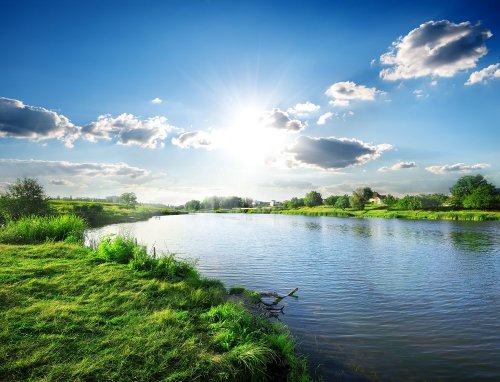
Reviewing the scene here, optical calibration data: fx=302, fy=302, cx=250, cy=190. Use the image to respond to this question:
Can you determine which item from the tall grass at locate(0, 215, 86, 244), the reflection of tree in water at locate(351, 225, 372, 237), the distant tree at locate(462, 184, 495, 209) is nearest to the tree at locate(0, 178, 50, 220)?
the tall grass at locate(0, 215, 86, 244)

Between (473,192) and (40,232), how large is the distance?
130259 mm

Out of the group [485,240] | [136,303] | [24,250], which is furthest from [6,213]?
[485,240]

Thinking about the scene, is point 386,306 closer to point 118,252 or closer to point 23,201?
point 118,252

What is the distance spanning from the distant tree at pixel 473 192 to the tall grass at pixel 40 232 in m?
119

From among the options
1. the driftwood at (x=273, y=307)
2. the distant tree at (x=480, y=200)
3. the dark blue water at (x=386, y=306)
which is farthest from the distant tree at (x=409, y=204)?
the driftwood at (x=273, y=307)

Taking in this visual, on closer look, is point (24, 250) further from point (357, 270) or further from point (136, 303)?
point (357, 270)

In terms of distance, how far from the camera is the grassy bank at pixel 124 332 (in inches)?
267

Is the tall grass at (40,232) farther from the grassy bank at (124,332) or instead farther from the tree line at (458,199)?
the tree line at (458,199)

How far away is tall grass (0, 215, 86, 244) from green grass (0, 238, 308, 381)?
931cm

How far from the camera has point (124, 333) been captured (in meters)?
8.24

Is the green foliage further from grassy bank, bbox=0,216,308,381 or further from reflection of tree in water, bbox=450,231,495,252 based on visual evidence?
reflection of tree in water, bbox=450,231,495,252

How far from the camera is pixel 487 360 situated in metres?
11.1

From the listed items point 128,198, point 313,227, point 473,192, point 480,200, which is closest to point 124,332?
point 313,227

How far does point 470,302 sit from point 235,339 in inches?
625
